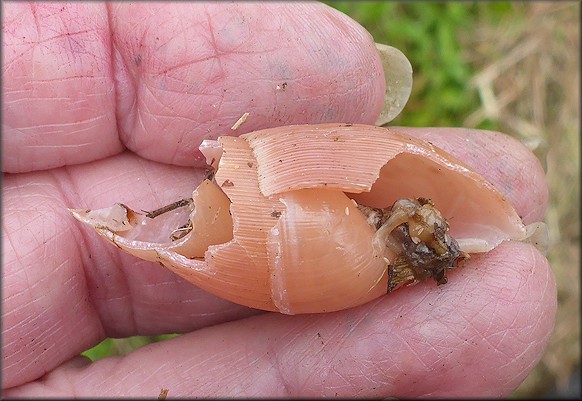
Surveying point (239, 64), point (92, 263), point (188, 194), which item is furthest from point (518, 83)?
point (92, 263)

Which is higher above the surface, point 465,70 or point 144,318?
point 465,70

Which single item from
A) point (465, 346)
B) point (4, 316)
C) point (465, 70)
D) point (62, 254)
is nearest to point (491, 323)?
point (465, 346)

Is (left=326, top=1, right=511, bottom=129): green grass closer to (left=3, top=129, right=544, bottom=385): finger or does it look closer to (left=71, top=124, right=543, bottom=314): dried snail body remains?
(left=3, top=129, right=544, bottom=385): finger

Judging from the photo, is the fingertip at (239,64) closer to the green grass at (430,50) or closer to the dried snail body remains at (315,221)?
the dried snail body remains at (315,221)

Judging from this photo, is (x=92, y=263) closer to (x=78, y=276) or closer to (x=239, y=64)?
(x=78, y=276)

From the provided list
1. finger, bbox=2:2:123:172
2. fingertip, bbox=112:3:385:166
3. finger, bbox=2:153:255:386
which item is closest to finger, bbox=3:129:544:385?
finger, bbox=2:153:255:386

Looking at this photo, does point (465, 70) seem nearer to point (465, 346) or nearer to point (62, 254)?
point (465, 346)
